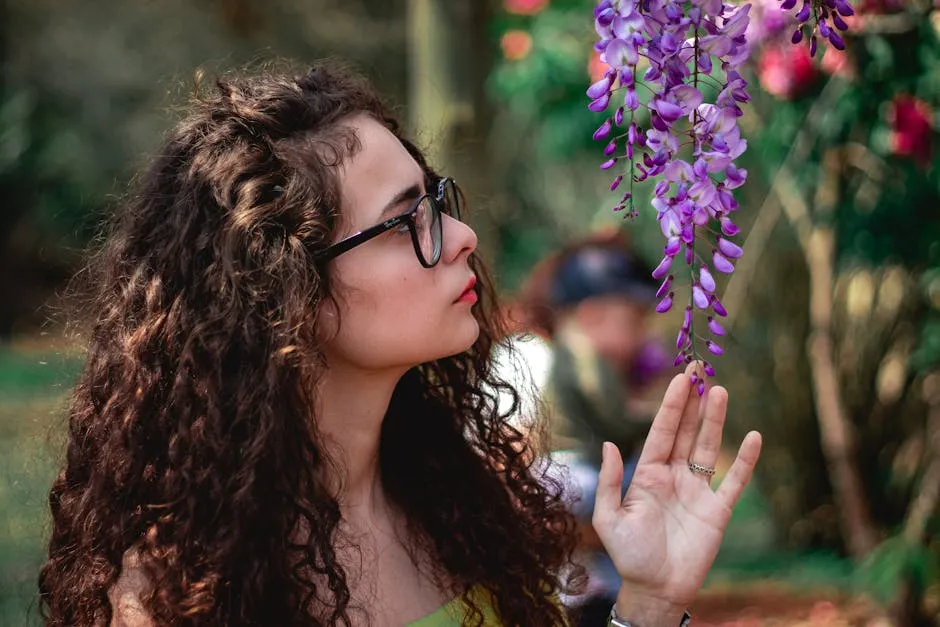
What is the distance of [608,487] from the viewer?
182 cm

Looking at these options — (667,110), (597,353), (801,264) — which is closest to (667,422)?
(667,110)

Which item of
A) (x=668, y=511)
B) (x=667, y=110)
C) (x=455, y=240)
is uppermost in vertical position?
(x=667, y=110)

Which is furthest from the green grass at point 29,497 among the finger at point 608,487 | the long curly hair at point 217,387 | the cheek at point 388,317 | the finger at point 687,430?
the finger at point 687,430

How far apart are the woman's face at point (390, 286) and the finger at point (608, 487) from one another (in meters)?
0.28

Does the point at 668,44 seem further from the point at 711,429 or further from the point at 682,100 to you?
the point at 711,429

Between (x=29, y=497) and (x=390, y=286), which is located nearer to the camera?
(x=390, y=286)

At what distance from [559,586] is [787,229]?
12.4ft

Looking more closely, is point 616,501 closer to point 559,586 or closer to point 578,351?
point 559,586

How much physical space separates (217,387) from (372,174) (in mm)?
419

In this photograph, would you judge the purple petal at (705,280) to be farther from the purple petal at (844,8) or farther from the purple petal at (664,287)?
the purple petal at (844,8)

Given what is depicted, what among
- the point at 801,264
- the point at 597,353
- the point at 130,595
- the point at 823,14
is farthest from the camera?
the point at 801,264

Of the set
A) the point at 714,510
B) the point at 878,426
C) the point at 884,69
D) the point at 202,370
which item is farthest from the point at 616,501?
the point at 878,426

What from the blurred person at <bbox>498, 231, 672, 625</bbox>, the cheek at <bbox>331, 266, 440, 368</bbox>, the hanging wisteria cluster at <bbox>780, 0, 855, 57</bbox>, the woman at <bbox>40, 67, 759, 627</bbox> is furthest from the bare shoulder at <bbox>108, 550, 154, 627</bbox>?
the blurred person at <bbox>498, 231, 672, 625</bbox>

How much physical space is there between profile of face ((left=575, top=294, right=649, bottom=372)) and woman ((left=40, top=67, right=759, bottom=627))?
1.94 m
